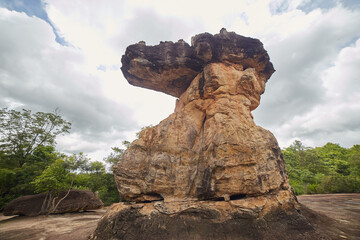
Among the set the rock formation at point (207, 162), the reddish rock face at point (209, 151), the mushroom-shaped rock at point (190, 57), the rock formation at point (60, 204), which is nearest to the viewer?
the rock formation at point (207, 162)

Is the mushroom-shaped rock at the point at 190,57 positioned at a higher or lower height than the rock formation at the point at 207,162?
higher

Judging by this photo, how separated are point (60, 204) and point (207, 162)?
51.4 feet

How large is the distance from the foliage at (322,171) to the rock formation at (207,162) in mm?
18432

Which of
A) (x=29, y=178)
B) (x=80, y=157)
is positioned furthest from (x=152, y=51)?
(x=29, y=178)

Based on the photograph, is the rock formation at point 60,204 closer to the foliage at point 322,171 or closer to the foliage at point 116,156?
the foliage at point 116,156

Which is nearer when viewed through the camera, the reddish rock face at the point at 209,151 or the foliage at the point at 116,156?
the reddish rock face at the point at 209,151

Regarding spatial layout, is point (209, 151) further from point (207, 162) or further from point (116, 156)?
point (116, 156)

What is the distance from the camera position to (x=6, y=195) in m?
15.6

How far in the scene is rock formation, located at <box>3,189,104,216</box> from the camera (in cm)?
1271

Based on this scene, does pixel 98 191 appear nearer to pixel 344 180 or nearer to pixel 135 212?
pixel 135 212

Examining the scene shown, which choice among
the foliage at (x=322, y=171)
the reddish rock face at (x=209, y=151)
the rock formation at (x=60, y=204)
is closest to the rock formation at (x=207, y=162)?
the reddish rock face at (x=209, y=151)

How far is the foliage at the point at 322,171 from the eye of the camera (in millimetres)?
17888

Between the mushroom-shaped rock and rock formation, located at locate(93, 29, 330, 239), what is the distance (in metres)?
0.06

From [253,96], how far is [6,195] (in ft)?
82.7
